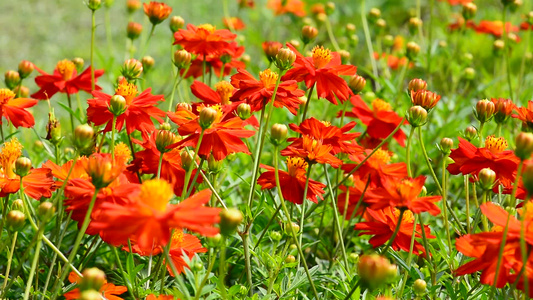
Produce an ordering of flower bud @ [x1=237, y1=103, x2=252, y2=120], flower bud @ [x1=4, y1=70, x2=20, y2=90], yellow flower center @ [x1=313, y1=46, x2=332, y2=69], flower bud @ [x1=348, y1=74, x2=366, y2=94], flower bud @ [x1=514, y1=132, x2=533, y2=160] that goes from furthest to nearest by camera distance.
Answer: flower bud @ [x1=4, y1=70, x2=20, y2=90] < flower bud @ [x1=348, y1=74, x2=366, y2=94] < yellow flower center @ [x1=313, y1=46, x2=332, y2=69] < flower bud @ [x1=237, y1=103, x2=252, y2=120] < flower bud @ [x1=514, y1=132, x2=533, y2=160]

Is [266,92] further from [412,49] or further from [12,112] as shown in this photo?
[412,49]

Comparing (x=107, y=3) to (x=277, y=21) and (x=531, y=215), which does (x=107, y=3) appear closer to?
(x=531, y=215)

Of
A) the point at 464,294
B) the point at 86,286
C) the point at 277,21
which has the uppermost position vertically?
the point at 86,286

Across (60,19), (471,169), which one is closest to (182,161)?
(471,169)

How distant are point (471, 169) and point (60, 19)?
135 inches

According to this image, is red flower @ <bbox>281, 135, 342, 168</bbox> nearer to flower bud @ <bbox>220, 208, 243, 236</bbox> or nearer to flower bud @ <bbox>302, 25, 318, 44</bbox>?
flower bud @ <bbox>220, 208, 243, 236</bbox>

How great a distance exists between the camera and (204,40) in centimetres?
148

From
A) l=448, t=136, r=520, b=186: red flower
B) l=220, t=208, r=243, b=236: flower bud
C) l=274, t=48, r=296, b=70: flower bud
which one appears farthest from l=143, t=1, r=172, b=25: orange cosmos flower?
l=220, t=208, r=243, b=236: flower bud

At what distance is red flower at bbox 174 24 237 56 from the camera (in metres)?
1.47

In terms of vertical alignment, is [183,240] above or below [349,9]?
above

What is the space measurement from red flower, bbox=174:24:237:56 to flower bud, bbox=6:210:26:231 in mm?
628

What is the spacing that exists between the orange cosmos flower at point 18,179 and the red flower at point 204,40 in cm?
49

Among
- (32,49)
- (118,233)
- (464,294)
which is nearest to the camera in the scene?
(118,233)

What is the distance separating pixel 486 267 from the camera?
0.88m
